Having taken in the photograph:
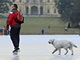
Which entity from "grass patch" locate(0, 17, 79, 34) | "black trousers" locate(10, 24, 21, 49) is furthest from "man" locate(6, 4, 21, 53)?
"grass patch" locate(0, 17, 79, 34)

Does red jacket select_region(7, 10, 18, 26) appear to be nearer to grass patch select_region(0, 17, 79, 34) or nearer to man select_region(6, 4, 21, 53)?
man select_region(6, 4, 21, 53)

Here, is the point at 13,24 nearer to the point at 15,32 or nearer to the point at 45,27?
the point at 15,32

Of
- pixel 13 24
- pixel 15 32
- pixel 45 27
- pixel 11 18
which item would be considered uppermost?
Result: pixel 11 18

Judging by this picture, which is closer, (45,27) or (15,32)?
(15,32)

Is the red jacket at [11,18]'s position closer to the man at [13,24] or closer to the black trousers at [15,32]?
the man at [13,24]

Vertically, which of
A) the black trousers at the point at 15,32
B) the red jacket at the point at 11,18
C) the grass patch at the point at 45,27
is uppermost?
the red jacket at the point at 11,18

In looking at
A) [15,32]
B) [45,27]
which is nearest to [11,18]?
[15,32]

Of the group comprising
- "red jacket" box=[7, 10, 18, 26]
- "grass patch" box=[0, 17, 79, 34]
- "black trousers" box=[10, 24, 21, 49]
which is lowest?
"grass patch" box=[0, 17, 79, 34]

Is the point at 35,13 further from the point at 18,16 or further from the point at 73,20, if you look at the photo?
the point at 18,16

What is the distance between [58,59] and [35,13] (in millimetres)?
146140

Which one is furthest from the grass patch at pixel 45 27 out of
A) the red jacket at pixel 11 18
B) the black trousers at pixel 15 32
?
the red jacket at pixel 11 18

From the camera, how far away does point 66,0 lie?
10688 cm

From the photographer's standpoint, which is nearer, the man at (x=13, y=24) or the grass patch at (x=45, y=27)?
the man at (x=13, y=24)

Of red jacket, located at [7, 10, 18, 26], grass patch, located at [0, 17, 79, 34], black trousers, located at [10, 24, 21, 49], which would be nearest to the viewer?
red jacket, located at [7, 10, 18, 26]
